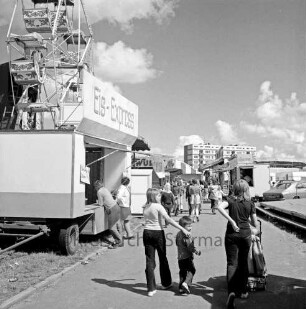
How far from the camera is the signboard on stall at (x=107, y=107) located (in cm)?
945

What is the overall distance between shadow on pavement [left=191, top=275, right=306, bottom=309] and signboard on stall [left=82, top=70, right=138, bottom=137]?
504 cm

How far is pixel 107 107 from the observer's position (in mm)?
10922

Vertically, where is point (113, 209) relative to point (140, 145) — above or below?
below

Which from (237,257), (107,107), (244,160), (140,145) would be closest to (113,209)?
(107,107)

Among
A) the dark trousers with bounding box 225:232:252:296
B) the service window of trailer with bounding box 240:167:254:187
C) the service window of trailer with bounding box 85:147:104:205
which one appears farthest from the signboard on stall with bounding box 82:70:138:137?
the service window of trailer with bounding box 240:167:254:187

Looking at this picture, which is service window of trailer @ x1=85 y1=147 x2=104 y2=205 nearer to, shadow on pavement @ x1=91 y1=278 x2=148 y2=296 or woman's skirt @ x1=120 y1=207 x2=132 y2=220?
woman's skirt @ x1=120 y1=207 x2=132 y2=220

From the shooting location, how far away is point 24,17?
16.9m

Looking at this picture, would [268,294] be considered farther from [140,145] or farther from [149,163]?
[140,145]

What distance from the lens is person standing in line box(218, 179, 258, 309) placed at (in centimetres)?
524

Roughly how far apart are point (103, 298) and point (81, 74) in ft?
18.1

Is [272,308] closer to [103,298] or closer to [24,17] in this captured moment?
[103,298]

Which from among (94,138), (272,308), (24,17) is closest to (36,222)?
(94,138)

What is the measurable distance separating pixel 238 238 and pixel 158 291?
159 centimetres

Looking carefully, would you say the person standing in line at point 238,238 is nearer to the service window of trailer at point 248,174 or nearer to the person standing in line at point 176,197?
the person standing in line at point 176,197
